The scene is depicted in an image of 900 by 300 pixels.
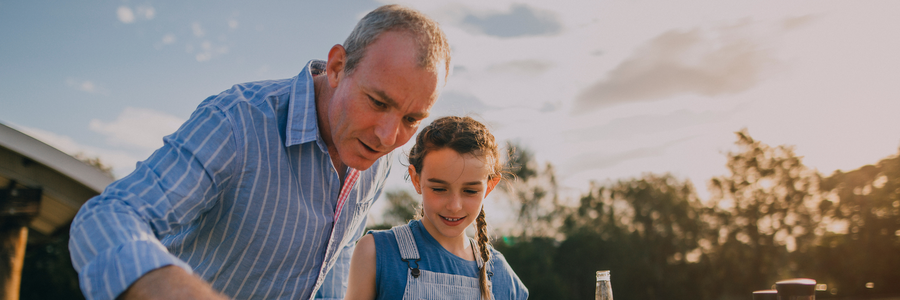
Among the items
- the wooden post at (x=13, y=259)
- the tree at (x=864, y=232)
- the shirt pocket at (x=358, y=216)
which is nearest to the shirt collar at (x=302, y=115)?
the shirt pocket at (x=358, y=216)

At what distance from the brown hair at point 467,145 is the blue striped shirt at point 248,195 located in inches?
16.6

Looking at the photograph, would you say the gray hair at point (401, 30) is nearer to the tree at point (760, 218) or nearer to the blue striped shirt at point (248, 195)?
the blue striped shirt at point (248, 195)

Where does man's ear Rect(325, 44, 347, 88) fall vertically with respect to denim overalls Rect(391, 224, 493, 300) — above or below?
above

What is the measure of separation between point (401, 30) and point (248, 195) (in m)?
0.78

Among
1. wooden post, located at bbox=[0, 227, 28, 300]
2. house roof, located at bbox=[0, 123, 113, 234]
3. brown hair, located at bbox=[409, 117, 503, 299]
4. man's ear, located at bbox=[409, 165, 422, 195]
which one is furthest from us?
wooden post, located at bbox=[0, 227, 28, 300]

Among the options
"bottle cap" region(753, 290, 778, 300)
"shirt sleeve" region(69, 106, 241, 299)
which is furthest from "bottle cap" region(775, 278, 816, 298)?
"shirt sleeve" region(69, 106, 241, 299)

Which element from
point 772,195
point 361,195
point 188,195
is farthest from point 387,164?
point 772,195

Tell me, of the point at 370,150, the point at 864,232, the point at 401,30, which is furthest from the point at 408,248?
the point at 864,232

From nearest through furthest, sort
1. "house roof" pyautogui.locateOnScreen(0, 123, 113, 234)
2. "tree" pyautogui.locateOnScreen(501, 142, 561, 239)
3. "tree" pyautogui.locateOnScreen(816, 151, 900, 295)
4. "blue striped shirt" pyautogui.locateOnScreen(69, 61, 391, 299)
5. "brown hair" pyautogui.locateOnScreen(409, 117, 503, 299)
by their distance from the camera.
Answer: "blue striped shirt" pyautogui.locateOnScreen(69, 61, 391, 299)
"brown hair" pyautogui.locateOnScreen(409, 117, 503, 299)
"house roof" pyautogui.locateOnScreen(0, 123, 113, 234)
"tree" pyautogui.locateOnScreen(816, 151, 900, 295)
"tree" pyautogui.locateOnScreen(501, 142, 561, 239)

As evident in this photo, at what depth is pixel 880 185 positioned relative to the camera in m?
23.0

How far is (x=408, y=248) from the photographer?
2.42m

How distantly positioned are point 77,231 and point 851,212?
1230 inches

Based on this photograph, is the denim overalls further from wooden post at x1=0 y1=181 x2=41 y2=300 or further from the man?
wooden post at x1=0 y1=181 x2=41 y2=300

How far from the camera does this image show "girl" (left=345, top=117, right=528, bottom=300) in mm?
2293
